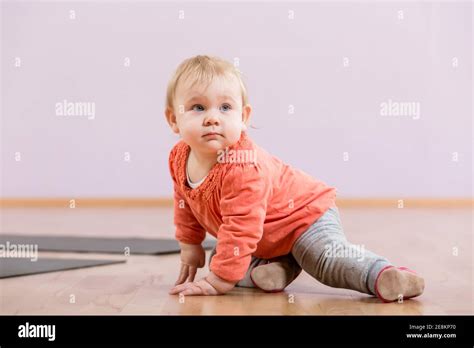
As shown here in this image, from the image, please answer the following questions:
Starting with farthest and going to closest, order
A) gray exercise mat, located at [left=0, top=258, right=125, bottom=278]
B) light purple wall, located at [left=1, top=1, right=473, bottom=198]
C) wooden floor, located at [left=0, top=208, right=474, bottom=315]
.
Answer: light purple wall, located at [left=1, top=1, right=473, bottom=198], gray exercise mat, located at [left=0, top=258, right=125, bottom=278], wooden floor, located at [left=0, top=208, right=474, bottom=315]

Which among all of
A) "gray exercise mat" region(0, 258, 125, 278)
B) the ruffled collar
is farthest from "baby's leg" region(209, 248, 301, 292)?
"gray exercise mat" region(0, 258, 125, 278)

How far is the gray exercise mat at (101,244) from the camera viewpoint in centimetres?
256

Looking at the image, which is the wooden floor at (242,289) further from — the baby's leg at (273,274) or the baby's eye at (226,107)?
the baby's eye at (226,107)

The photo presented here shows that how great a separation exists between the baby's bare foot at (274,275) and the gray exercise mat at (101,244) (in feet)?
2.59

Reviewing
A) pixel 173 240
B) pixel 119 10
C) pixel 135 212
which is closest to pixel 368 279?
pixel 173 240

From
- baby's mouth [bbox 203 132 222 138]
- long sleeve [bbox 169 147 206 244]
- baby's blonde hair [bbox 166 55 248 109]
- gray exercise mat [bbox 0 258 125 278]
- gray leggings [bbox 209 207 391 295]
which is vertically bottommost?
gray exercise mat [bbox 0 258 125 278]

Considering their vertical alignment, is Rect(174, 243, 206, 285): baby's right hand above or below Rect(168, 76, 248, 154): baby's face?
below

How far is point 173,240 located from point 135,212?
1346mm

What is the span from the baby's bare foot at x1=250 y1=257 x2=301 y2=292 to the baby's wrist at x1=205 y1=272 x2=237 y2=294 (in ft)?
0.35

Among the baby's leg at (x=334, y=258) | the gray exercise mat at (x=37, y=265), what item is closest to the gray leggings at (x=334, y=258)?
the baby's leg at (x=334, y=258)

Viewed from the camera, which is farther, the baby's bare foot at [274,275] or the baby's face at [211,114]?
the baby's bare foot at [274,275]

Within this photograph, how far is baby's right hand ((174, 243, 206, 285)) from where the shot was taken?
185cm

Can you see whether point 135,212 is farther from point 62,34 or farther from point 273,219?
point 273,219

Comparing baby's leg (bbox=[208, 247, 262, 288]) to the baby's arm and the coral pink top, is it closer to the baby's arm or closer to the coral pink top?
the coral pink top
